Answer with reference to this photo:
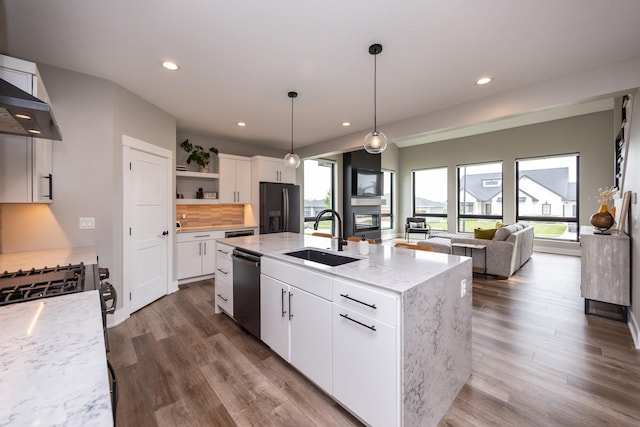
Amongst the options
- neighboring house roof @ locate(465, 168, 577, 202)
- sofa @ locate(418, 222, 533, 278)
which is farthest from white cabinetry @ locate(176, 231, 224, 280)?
neighboring house roof @ locate(465, 168, 577, 202)

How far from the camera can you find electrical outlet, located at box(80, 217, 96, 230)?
278 centimetres

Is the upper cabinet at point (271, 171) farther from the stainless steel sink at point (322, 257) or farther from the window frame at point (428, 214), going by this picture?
the window frame at point (428, 214)

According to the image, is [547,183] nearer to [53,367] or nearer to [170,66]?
[170,66]

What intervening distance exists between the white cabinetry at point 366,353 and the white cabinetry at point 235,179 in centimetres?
400

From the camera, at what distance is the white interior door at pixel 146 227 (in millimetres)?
3199

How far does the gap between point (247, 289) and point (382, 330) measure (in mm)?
1530

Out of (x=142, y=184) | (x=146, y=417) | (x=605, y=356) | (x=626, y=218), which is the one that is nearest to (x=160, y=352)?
(x=146, y=417)

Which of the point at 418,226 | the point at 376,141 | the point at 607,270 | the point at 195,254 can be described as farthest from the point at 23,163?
the point at 418,226

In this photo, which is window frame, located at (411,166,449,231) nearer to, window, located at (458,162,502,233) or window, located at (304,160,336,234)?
window, located at (458,162,502,233)

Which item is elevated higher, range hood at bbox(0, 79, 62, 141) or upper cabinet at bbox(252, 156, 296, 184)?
upper cabinet at bbox(252, 156, 296, 184)

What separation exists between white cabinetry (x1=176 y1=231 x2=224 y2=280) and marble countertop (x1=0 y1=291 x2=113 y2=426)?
10.8 ft

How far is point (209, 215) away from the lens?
5.25 metres

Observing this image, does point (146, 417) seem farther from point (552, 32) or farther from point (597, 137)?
point (597, 137)

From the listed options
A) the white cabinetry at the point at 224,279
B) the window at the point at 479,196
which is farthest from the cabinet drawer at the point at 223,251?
the window at the point at 479,196
